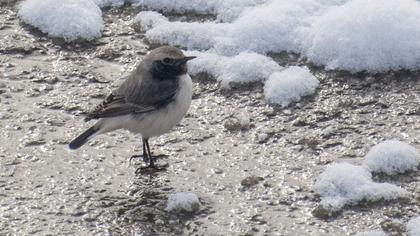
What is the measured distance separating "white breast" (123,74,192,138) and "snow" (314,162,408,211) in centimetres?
121

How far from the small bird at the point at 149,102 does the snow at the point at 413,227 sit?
6.49 ft

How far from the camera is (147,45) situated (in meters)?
8.34

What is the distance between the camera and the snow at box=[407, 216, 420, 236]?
5.39m

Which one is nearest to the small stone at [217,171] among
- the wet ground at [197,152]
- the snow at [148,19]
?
the wet ground at [197,152]

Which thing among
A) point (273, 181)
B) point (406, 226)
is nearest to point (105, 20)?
point (273, 181)

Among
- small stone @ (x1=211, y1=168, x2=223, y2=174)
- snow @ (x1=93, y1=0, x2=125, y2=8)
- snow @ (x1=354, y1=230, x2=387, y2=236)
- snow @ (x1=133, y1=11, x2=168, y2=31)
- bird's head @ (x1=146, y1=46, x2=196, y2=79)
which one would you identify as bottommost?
small stone @ (x1=211, y1=168, x2=223, y2=174)

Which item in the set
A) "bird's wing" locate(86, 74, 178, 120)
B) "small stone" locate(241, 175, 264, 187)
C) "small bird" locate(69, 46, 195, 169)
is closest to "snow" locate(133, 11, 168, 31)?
"small bird" locate(69, 46, 195, 169)

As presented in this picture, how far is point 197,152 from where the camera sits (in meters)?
6.69

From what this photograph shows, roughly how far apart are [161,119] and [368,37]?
2.27 m

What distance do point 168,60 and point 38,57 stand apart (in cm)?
197

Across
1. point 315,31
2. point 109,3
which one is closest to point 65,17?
point 109,3

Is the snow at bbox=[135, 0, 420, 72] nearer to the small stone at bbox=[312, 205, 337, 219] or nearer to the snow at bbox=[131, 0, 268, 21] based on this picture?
the snow at bbox=[131, 0, 268, 21]

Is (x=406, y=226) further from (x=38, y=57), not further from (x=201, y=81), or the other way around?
(x=38, y=57)

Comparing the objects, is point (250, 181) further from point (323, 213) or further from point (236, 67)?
point (236, 67)
